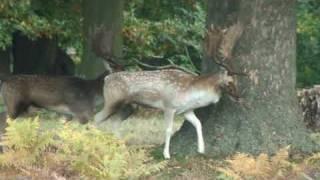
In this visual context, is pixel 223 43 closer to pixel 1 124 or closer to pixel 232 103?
pixel 232 103

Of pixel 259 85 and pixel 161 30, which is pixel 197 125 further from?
pixel 161 30

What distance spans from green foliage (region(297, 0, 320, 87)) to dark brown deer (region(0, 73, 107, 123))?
15.3 metres

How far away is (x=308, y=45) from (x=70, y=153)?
2064cm

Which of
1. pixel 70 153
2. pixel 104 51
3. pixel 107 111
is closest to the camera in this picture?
pixel 70 153

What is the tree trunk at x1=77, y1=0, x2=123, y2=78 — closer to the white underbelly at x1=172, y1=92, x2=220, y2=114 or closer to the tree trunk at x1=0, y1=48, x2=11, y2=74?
the tree trunk at x1=0, y1=48, x2=11, y2=74

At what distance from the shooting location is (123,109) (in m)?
11.9

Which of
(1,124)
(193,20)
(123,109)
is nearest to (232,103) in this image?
(123,109)

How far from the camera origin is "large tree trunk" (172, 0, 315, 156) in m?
10.3

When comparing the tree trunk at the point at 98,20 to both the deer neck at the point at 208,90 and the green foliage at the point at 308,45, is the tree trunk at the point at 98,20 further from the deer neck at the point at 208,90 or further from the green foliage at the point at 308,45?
the green foliage at the point at 308,45

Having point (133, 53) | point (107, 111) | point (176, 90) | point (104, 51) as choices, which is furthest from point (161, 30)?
point (176, 90)

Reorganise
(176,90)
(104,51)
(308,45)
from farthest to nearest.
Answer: (308,45) < (104,51) < (176,90)

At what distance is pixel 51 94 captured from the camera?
1370 centimetres

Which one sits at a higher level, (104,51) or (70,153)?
(104,51)

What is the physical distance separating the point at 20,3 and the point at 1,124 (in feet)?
15.0
